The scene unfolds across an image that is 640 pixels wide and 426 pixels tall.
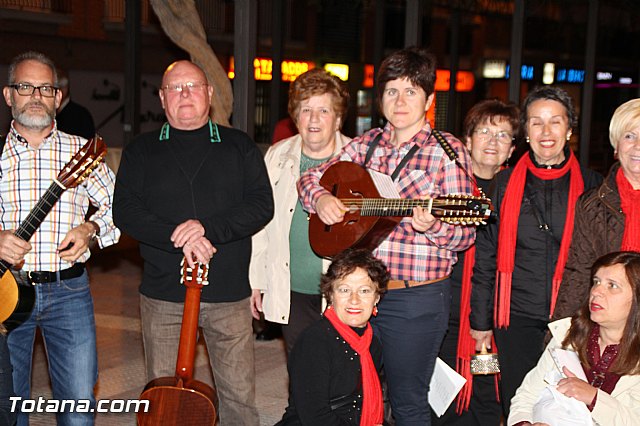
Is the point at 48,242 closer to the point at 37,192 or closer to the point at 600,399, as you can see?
the point at 37,192

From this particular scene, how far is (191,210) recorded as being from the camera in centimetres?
409

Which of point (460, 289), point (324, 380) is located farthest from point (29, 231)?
point (460, 289)

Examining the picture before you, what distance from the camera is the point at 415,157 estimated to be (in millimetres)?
3873

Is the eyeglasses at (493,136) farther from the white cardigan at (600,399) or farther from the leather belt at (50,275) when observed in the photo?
the leather belt at (50,275)

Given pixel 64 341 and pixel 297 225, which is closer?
pixel 64 341

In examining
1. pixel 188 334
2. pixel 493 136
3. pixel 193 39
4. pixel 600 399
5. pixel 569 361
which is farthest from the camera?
pixel 193 39

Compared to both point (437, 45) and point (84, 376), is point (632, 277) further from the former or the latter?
point (437, 45)

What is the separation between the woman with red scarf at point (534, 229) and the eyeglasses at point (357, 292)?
2.77ft

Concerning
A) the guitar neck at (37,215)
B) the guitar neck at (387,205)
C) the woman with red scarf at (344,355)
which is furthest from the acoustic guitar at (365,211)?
the guitar neck at (37,215)

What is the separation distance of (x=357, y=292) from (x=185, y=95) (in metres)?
1.27

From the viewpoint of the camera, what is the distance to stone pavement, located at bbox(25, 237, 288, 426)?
5.72 metres

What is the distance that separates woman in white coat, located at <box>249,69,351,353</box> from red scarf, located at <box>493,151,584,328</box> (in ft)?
2.89

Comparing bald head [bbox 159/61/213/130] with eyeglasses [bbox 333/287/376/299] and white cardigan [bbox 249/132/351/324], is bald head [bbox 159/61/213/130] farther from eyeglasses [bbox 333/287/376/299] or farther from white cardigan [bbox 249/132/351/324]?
eyeglasses [bbox 333/287/376/299]

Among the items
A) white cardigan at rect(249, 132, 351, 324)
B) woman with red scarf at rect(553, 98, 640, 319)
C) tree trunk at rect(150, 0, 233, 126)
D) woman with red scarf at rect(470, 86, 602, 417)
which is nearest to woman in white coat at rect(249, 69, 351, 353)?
white cardigan at rect(249, 132, 351, 324)
